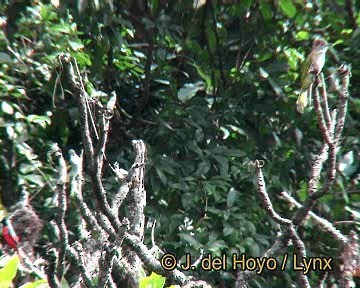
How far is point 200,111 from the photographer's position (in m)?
3.38

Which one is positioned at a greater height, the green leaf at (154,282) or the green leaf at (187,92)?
the green leaf at (187,92)

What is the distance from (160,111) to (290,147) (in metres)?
0.70

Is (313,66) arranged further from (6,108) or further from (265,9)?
(6,108)

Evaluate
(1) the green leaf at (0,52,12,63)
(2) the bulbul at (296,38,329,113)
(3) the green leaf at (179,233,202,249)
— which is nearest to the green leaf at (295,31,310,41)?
(3) the green leaf at (179,233,202,249)

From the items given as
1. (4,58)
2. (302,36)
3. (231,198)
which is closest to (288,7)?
(302,36)

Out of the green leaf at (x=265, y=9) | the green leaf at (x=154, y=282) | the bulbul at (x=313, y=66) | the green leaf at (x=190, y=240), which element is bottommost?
the green leaf at (x=154, y=282)

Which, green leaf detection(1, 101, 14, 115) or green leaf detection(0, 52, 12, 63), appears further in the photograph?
green leaf detection(1, 101, 14, 115)

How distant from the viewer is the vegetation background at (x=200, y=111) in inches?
125

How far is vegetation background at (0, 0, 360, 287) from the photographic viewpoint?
3166 millimetres

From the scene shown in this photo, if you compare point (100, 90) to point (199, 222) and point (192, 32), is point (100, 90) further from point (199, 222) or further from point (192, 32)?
point (199, 222)

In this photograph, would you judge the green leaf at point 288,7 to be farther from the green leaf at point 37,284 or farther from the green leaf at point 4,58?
the green leaf at point 37,284

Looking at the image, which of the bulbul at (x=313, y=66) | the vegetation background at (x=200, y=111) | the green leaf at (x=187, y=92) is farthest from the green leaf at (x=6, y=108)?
the bulbul at (x=313, y=66)

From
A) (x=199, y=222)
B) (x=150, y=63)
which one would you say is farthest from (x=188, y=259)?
(x=150, y=63)

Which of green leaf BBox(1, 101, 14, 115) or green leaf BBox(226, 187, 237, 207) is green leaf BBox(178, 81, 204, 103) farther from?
green leaf BBox(1, 101, 14, 115)
